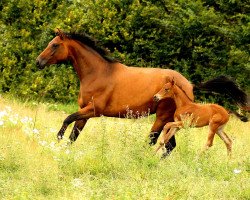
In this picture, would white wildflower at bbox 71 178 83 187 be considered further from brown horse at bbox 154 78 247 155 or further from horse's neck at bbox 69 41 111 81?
horse's neck at bbox 69 41 111 81

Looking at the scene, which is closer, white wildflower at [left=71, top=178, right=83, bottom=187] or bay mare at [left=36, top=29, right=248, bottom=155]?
white wildflower at [left=71, top=178, right=83, bottom=187]

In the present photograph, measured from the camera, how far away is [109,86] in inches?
442

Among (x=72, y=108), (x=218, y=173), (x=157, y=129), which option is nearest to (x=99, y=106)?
(x=157, y=129)

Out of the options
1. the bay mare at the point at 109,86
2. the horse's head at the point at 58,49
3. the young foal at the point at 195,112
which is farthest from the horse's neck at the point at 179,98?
the horse's head at the point at 58,49

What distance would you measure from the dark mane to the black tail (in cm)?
167

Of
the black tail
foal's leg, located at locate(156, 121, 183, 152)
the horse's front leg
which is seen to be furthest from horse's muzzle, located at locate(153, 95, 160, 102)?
the black tail

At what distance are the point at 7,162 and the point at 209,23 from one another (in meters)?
8.18

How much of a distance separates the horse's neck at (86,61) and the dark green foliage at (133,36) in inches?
196

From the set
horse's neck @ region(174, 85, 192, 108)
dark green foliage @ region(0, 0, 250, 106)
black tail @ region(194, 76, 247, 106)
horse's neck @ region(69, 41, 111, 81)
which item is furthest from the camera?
dark green foliage @ region(0, 0, 250, 106)

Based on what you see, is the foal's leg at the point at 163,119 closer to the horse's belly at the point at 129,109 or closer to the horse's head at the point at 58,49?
the horse's belly at the point at 129,109

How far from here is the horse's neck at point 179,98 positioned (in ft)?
36.0

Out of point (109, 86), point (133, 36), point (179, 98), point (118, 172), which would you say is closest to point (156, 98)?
point (179, 98)

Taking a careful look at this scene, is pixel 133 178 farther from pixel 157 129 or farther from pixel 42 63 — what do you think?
pixel 42 63

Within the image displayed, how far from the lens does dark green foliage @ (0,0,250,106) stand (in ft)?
53.4
